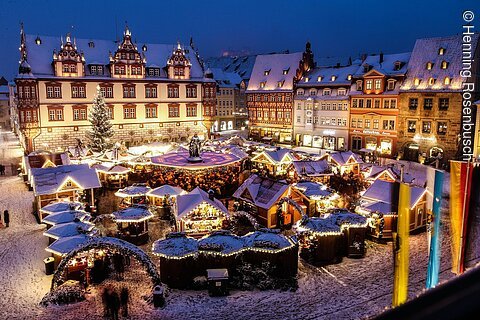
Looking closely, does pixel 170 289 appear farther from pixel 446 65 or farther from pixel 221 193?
pixel 446 65

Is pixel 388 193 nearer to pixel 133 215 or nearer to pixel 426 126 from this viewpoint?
pixel 133 215

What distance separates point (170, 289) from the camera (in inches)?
579

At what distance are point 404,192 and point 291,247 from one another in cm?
688

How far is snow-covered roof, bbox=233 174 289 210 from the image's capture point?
68.3 ft

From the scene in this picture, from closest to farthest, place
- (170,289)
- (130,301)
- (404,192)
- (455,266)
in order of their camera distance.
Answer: (455,266)
(404,192)
(130,301)
(170,289)

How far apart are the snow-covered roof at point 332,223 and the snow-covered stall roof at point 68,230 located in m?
8.51

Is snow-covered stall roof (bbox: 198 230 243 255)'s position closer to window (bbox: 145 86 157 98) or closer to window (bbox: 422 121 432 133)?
window (bbox: 422 121 432 133)

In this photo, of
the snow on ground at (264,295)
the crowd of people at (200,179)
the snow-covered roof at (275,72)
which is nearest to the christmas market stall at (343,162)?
the crowd of people at (200,179)

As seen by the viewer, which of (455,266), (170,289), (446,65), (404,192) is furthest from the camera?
(446,65)

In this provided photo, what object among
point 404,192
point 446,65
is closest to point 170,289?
point 404,192

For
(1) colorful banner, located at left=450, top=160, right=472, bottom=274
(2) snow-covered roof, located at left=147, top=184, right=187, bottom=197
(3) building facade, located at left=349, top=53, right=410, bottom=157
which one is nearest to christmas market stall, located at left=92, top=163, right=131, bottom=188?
(2) snow-covered roof, located at left=147, top=184, right=187, bottom=197

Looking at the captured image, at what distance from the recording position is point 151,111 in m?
48.2

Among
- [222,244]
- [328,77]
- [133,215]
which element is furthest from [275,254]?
[328,77]

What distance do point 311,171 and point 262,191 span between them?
24.8ft
